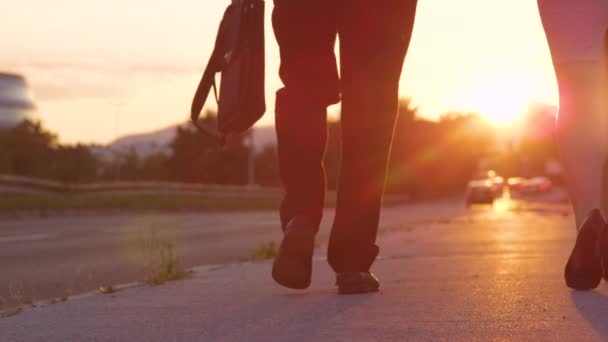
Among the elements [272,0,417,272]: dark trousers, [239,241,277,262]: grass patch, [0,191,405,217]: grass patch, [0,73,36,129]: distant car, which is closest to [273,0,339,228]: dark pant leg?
[272,0,417,272]: dark trousers

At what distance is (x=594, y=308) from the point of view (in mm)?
2736

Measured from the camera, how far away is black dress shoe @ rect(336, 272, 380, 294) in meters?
3.34

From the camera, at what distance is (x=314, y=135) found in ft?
11.8

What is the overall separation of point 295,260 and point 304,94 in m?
0.62

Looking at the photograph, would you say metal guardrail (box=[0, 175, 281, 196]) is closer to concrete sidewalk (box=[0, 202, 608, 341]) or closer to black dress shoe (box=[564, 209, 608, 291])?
concrete sidewalk (box=[0, 202, 608, 341])

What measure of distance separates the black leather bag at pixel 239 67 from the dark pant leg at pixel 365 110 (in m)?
0.37

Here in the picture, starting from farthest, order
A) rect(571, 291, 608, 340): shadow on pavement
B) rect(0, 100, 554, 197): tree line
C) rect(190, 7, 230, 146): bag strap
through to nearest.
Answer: rect(0, 100, 554, 197): tree line < rect(190, 7, 230, 146): bag strap < rect(571, 291, 608, 340): shadow on pavement

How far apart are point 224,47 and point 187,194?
1368 inches

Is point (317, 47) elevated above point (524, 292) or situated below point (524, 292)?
above

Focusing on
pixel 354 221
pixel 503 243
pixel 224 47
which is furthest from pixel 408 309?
pixel 503 243

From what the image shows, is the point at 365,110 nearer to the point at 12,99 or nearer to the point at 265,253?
the point at 265,253

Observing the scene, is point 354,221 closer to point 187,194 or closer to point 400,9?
point 400,9

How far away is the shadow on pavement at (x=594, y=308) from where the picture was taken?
2.41m

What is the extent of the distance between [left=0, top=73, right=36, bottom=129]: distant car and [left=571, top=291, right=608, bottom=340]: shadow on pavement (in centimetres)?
12442
